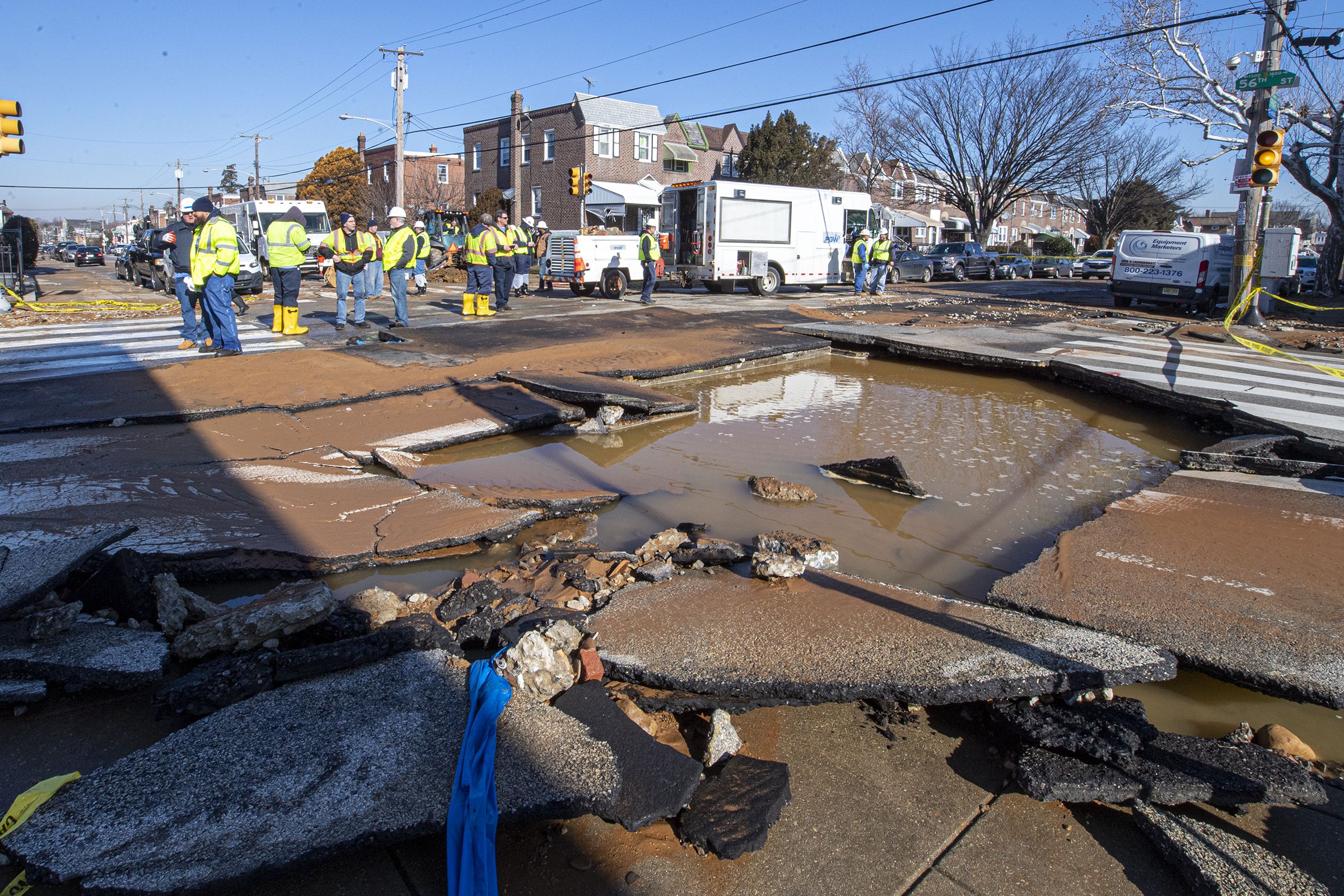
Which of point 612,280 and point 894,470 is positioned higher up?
Result: point 612,280

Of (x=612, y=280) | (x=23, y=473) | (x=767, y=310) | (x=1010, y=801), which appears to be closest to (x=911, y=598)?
(x=1010, y=801)

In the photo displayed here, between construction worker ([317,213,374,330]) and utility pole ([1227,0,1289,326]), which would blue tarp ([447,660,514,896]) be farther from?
utility pole ([1227,0,1289,326])

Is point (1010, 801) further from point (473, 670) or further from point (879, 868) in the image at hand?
point (473, 670)

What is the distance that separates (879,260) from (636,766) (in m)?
20.5

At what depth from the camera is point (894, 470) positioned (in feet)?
19.5

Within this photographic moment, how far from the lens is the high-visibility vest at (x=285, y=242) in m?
11.0

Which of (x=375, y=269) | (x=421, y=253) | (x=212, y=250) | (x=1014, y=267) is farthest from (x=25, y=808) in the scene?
(x=1014, y=267)

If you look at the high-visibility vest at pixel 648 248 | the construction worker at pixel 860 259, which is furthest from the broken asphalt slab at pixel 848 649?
the construction worker at pixel 860 259

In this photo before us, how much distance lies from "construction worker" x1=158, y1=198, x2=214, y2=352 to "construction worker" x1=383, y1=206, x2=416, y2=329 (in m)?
2.67

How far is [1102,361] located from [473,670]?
9.85 m

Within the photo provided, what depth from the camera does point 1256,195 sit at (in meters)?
15.2

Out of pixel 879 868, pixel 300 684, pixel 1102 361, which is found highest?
pixel 1102 361

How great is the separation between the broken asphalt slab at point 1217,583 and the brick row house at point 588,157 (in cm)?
3635

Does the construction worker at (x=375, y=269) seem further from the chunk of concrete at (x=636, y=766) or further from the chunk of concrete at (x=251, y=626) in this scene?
the chunk of concrete at (x=636, y=766)
